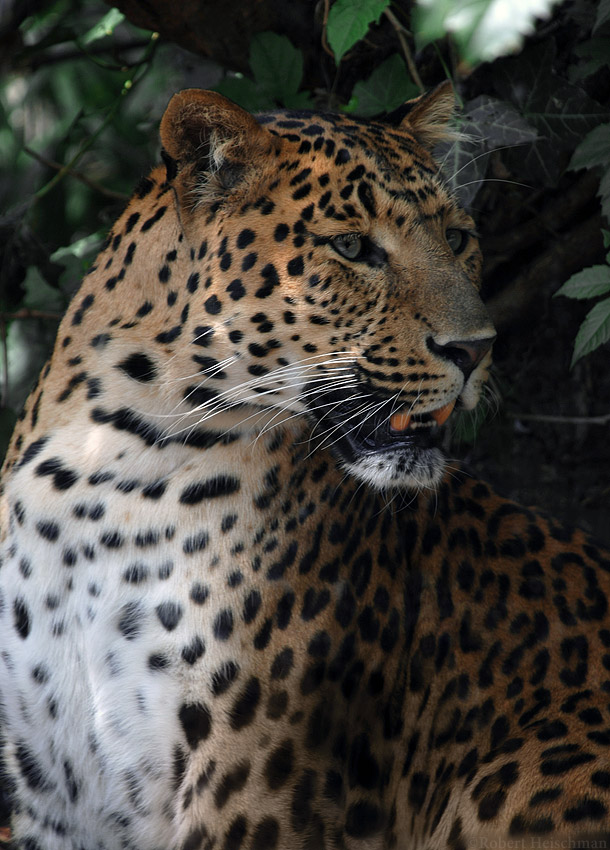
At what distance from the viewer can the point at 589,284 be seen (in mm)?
3578

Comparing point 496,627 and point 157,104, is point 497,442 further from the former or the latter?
point 157,104

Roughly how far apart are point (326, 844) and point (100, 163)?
589 cm

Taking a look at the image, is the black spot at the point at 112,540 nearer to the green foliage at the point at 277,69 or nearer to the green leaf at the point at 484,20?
the green leaf at the point at 484,20

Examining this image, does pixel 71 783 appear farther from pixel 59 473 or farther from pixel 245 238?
pixel 245 238

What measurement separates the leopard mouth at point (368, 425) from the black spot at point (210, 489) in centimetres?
29

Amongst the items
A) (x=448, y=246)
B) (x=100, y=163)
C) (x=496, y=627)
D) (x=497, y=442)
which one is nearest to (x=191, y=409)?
A: (x=448, y=246)

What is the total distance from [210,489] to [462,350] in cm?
84

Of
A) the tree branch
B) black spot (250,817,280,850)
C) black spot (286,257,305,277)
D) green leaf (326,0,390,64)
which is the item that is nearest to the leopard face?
black spot (286,257,305,277)

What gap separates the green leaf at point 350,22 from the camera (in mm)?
3012

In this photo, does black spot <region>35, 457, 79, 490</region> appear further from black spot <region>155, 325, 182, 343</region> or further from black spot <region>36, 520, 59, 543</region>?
black spot <region>155, 325, 182, 343</region>

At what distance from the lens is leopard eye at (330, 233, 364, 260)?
280 centimetres

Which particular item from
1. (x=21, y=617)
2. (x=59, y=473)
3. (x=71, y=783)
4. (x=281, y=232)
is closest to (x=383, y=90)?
(x=281, y=232)

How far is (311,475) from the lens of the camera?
3074 millimetres

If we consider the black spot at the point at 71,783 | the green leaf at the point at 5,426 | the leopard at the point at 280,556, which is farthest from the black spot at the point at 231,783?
the green leaf at the point at 5,426
